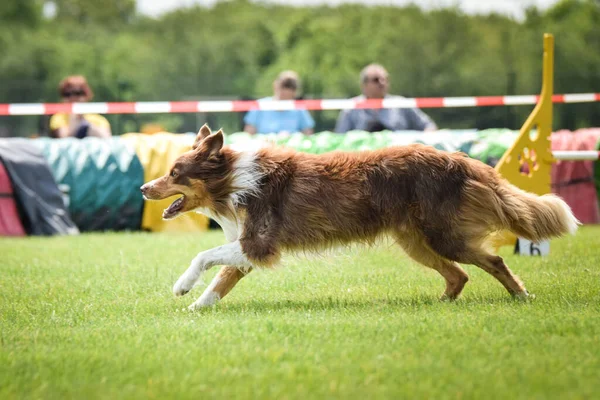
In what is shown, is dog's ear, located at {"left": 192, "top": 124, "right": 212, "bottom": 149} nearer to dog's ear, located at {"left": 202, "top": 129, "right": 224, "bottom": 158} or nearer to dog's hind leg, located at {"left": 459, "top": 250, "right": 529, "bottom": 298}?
dog's ear, located at {"left": 202, "top": 129, "right": 224, "bottom": 158}

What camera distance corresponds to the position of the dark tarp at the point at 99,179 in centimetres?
1102

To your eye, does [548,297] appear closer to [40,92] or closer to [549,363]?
[549,363]

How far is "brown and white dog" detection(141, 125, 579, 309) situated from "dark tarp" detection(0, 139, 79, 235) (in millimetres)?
5066

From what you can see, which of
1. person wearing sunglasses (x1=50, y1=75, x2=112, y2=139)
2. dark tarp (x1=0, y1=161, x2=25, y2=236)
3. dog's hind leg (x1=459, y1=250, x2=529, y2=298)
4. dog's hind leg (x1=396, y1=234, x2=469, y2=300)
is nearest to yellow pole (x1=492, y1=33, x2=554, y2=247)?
dog's hind leg (x1=396, y1=234, x2=469, y2=300)

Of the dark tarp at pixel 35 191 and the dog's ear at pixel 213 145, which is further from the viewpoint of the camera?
the dark tarp at pixel 35 191

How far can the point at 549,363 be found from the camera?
4191 mm

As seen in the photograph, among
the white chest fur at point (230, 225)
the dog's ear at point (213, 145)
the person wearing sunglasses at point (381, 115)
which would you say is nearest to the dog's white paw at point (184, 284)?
the white chest fur at point (230, 225)

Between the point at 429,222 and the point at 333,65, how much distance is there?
18.7m

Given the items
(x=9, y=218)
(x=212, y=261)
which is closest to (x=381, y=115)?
(x=9, y=218)

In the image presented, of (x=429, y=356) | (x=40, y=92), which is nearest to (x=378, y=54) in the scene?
(x=40, y=92)

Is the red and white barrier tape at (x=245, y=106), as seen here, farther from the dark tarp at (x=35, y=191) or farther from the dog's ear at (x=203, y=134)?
the dog's ear at (x=203, y=134)

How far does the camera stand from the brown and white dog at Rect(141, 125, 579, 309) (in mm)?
5938

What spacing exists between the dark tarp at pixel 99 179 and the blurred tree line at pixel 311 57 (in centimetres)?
582

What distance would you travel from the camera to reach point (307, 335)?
16.0ft
